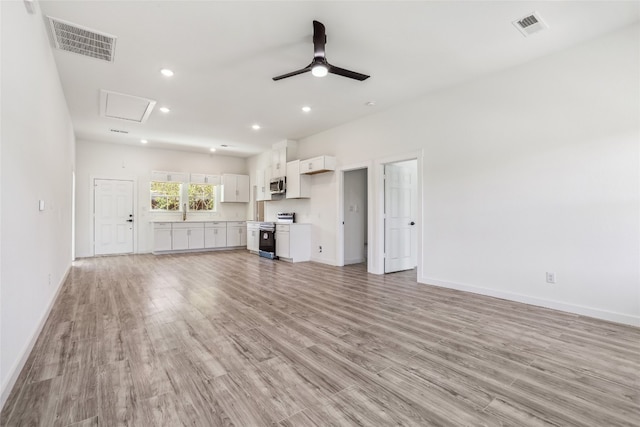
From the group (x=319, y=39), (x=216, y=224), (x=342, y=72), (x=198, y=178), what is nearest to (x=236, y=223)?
(x=216, y=224)

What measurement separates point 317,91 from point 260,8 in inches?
74.2

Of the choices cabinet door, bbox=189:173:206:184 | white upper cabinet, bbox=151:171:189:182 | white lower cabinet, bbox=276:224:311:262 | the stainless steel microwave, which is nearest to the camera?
white lower cabinet, bbox=276:224:311:262

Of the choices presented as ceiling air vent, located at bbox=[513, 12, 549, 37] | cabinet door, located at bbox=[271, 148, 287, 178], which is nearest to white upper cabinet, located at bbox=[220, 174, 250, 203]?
cabinet door, located at bbox=[271, 148, 287, 178]

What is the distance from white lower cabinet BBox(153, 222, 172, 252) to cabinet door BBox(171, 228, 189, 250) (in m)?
0.13

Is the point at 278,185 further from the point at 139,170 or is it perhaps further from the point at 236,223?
the point at 139,170

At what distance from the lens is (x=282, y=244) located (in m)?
7.00

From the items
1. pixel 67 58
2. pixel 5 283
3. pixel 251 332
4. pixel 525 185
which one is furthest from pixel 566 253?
pixel 67 58

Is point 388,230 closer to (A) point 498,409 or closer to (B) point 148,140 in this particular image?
(A) point 498,409

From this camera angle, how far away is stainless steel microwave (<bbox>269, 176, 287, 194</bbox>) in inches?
291

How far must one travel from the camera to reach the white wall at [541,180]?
301 cm

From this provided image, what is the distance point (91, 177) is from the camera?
25.2 feet

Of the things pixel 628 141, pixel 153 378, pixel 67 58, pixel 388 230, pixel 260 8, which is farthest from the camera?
pixel 388 230

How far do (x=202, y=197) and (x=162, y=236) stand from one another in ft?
6.09

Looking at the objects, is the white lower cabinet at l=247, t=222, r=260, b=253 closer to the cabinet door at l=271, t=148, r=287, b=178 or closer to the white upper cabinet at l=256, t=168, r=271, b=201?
the white upper cabinet at l=256, t=168, r=271, b=201
